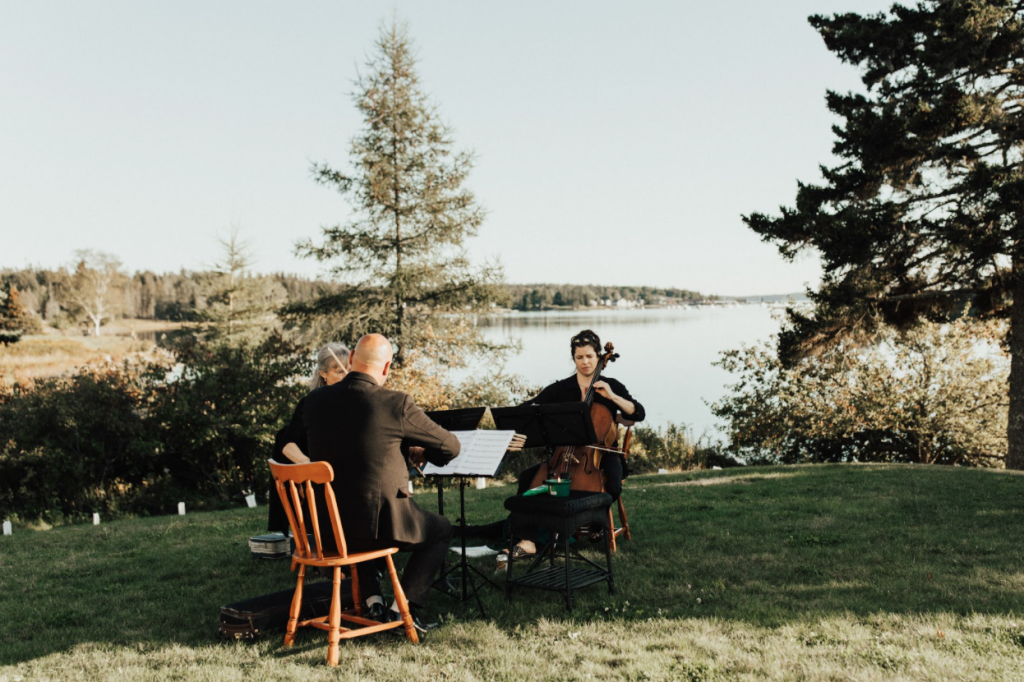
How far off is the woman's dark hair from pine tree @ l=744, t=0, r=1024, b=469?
23.9ft

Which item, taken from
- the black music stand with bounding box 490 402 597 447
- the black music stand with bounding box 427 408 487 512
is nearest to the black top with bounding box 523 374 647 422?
the black music stand with bounding box 490 402 597 447

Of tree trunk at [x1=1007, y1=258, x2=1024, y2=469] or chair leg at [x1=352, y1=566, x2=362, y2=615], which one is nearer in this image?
chair leg at [x1=352, y1=566, x2=362, y2=615]

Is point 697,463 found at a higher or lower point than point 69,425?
lower

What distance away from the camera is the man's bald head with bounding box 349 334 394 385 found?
386 centimetres

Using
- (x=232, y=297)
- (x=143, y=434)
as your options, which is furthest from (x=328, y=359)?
(x=232, y=297)

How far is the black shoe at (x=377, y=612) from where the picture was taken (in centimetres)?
405

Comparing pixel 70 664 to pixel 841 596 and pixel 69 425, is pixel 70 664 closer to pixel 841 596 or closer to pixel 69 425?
pixel 841 596

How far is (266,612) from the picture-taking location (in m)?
3.94

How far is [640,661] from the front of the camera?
346cm

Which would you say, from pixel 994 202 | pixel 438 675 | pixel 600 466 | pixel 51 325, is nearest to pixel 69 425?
pixel 600 466

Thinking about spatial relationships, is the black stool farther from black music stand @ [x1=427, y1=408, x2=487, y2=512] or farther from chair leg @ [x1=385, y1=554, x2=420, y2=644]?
chair leg @ [x1=385, y1=554, x2=420, y2=644]

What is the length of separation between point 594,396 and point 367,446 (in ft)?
7.83

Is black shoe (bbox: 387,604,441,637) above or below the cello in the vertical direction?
below

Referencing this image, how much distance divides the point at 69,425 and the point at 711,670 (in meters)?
12.0
